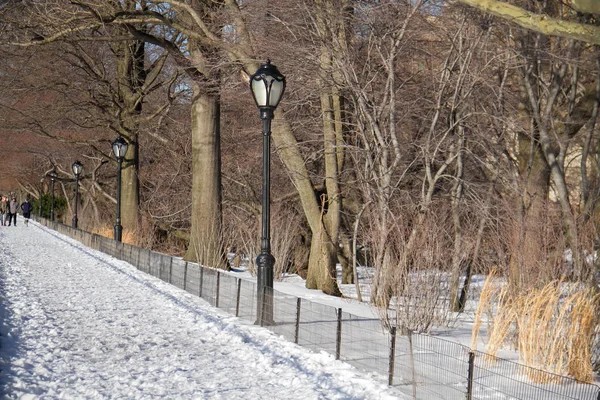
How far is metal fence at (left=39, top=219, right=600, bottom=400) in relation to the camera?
26.2ft

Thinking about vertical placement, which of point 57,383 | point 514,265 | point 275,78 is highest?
point 275,78

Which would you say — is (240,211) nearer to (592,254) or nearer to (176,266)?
(176,266)

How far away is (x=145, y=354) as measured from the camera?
9758mm

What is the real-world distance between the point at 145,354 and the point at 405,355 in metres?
2.96

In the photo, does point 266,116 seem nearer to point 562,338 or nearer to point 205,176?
point 562,338

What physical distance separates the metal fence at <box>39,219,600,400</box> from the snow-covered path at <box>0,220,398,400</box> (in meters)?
→ 0.30

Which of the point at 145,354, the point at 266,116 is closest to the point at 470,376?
the point at 145,354

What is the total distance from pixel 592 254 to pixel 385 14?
7.53m

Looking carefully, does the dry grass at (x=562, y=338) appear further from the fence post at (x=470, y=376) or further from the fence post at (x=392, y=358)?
the fence post at (x=470, y=376)

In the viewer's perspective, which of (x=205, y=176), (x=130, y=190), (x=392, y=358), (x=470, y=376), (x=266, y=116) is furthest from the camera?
(x=130, y=190)

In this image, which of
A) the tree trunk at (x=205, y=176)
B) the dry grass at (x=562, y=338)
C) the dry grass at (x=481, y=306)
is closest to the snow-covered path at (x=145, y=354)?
the dry grass at (x=481, y=306)

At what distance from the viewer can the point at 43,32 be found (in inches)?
939

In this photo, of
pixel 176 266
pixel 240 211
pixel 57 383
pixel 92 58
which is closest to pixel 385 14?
pixel 176 266

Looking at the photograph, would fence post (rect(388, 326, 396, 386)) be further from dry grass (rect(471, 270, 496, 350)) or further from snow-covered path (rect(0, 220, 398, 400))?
dry grass (rect(471, 270, 496, 350))
